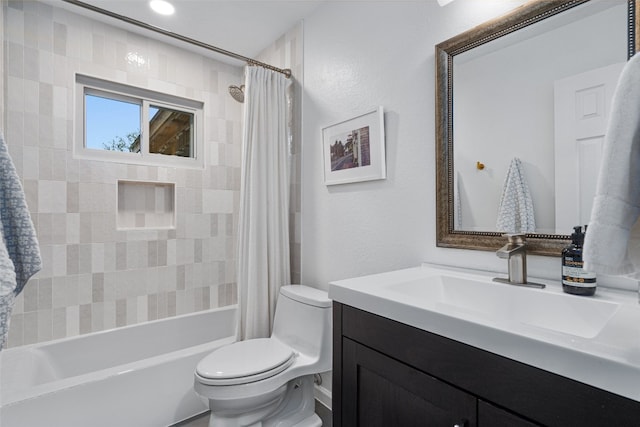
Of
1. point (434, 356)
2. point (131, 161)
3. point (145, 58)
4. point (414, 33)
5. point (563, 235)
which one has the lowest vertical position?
point (434, 356)

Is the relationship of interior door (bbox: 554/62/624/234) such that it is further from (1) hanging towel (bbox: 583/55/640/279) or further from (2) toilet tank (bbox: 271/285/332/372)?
(2) toilet tank (bbox: 271/285/332/372)

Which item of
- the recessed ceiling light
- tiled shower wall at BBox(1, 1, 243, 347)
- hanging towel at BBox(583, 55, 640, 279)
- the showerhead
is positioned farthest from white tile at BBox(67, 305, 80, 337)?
hanging towel at BBox(583, 55, 640, 279)

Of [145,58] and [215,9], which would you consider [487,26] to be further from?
[145,58]

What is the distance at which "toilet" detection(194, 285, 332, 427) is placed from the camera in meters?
1.32

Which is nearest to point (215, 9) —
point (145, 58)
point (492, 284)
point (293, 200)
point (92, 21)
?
point (145, 58)

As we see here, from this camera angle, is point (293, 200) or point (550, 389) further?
point (293, 200)

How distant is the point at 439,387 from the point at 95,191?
2.22 m

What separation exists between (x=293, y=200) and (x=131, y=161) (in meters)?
1.16

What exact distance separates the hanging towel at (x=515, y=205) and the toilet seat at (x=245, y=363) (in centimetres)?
110

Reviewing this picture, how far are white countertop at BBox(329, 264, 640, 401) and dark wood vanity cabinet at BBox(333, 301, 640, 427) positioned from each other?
0.07 feet

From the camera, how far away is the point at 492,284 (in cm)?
101

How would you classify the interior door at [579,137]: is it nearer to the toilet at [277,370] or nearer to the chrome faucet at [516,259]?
the chrome faucet at [516,259]

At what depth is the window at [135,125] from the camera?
6.78ft

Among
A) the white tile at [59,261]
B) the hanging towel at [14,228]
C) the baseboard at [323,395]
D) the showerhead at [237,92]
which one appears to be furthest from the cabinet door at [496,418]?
the white tile at [59,261]
